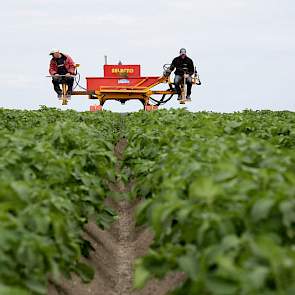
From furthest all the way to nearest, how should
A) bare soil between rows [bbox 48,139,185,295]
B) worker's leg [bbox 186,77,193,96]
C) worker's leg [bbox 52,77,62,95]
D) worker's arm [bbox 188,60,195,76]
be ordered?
worker's leg [bbox 52,77,62,95], worker's arm [bbox 188,60,195,76], worker's leg [bbox 186,77,193,96], bare soil between rows [bbox 48,139,185,295]

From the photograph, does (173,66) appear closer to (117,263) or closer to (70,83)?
(70,83)

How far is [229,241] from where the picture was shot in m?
3.05

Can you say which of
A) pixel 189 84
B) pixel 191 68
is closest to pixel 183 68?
pixel 191 68

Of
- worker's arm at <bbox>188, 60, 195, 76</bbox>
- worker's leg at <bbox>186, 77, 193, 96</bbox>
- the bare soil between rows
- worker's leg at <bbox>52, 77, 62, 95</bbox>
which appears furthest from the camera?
worker's leg at <bbox>52, 77, 62, 95</bbox>

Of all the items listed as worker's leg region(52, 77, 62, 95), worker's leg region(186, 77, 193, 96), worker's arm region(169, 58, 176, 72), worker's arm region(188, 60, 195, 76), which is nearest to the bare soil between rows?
worker's leg region(186, 77, 193, 96)

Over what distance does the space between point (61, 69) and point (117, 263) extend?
19.5 metres

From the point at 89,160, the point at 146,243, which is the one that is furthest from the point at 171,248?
the point at 146,243

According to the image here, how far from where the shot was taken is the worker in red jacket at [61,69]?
26859 mm

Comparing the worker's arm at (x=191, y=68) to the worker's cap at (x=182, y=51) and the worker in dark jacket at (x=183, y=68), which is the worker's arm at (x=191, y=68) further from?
the worker's cap at (x=182, y=51)

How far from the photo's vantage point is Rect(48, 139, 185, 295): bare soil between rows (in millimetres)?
6348

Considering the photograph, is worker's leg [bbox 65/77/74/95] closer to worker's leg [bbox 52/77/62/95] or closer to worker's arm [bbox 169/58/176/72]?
worker's leg [bbox 52/77/62/95]

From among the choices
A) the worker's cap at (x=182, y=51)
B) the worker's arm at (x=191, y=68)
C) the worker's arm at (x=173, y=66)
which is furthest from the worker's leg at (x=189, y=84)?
the worker's cap at (x=182, y=51)

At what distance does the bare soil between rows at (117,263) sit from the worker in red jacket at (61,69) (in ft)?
54.3

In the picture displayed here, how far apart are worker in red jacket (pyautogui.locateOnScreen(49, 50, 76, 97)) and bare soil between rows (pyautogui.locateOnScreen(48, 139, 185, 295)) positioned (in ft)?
54.3
